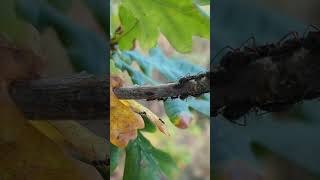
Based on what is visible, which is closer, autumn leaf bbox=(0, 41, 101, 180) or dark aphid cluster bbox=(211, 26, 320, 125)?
dark aphid cluster bbox=(211, 26, 320, 125)

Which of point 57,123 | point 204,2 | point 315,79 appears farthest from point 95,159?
point 315,79

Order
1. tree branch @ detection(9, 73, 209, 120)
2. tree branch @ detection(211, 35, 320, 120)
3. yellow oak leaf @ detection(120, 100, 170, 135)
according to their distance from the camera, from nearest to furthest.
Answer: tree branch @ detection(211, 35, 320, 120) → tree branch @ detection(9, 73, 209, 120) → yellow oak leaf @ detection(120, 100, 170, 135)

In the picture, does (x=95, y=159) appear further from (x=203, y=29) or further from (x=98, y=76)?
(x=203, y=29)

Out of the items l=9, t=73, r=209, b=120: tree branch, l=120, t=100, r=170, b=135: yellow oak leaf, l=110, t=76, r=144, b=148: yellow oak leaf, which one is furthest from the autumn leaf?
l=120, t=100, r=170, b=135: yellow oak leaf

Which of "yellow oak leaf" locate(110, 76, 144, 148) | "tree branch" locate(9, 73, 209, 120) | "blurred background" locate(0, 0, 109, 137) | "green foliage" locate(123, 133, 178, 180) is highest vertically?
"blurred background" locate(0, 0, 109, 137)

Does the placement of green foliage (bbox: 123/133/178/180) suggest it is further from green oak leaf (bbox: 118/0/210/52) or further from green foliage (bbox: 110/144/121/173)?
green oak leaf (bbox: 118/0/210/52)

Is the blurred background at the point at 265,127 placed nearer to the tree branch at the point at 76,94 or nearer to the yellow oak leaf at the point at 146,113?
the tree branch at the point at 76,94

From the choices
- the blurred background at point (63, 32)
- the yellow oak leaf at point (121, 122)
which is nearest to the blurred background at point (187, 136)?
the yellow oak leaf at point (121, 122)
